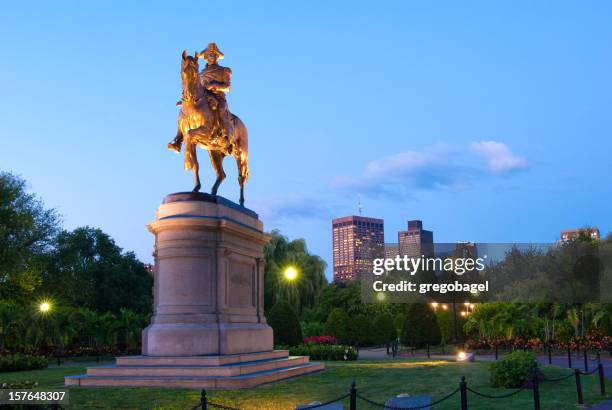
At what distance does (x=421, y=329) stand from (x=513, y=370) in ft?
91.3

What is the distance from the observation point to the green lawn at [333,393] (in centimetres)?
1461

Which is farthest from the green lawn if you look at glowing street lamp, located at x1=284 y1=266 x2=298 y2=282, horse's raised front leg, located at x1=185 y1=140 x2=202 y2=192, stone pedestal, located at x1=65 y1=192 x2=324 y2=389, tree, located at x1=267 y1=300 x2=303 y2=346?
glowing street lamp, located at x1=284 y1=266 x2=298 y2=282

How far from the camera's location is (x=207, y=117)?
72.0 feet

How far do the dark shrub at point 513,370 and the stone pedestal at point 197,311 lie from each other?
606 centimetres

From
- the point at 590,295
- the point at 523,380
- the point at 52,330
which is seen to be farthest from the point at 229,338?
the point at 590,295

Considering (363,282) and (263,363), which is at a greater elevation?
(363,282)

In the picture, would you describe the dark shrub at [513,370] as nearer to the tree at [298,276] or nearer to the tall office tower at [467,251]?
the tree at [298,276]

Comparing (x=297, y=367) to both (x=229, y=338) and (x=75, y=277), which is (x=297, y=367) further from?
(x=75, y=277)

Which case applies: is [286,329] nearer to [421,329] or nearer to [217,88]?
[421,329]

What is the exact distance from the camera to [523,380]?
1800 cm

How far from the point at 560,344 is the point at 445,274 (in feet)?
92.3

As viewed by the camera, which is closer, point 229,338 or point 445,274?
point 229,338

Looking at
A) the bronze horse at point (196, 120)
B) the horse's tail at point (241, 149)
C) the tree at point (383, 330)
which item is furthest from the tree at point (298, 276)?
the bronze horse at point (196, 120)

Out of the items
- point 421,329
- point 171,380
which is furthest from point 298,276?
point 171,380
